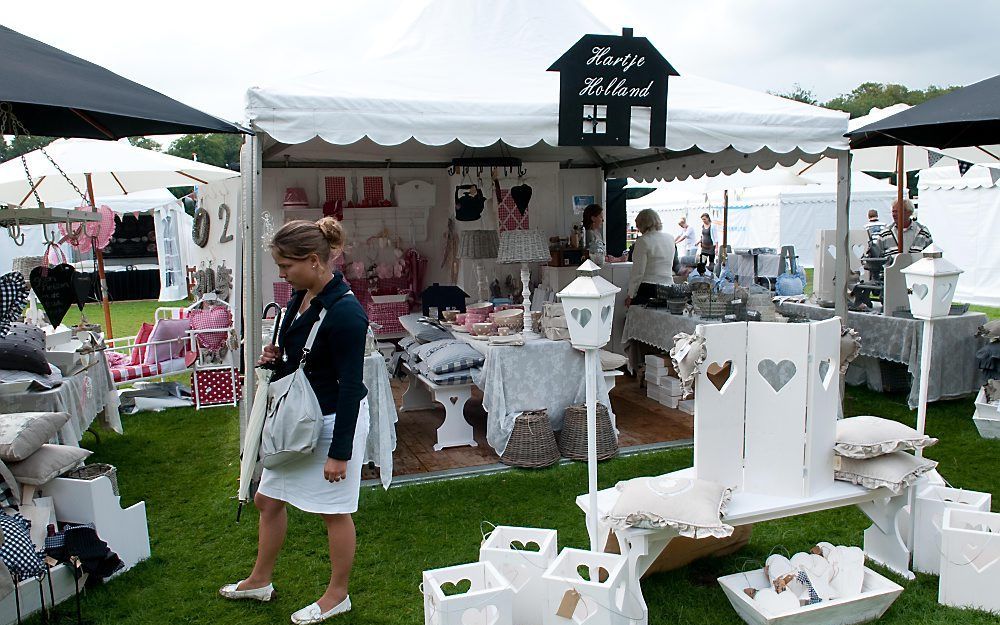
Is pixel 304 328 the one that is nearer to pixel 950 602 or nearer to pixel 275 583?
pixel 275 583

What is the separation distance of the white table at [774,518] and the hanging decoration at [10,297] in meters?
2.83

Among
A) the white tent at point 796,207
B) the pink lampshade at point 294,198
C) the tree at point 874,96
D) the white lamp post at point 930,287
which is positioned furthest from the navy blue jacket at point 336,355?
the tree at point 874,96

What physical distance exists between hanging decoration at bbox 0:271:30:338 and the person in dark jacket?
181 centimetres

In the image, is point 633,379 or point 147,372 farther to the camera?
point 633,379

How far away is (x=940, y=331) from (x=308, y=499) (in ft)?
16.2

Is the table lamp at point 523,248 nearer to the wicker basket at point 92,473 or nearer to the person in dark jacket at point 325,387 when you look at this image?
the person in dark jacket at point 325,387

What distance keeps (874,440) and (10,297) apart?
3890 mm

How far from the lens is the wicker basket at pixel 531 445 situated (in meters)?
4.52

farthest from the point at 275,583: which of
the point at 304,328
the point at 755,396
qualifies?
the point at 755,396

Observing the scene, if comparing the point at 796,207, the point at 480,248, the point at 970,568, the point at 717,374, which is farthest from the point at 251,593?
the point at 796,207

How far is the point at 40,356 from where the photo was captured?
398cm

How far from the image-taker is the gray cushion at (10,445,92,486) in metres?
3.03

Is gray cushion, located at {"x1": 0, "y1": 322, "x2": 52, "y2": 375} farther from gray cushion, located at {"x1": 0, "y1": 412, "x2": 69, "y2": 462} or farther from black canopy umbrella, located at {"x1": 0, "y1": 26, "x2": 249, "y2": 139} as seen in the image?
black canopy umbrella, located at {"x1": 0, "y1": 26, "x2": 249, "y2": 139}

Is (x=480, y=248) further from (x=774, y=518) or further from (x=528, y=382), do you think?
(x=774, y=518)
